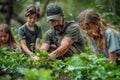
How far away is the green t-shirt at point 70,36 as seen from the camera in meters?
5.40

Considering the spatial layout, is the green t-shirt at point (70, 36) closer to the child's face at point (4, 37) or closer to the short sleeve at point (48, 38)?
the short sleeve at point (48, 38)

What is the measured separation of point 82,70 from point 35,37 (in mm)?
3226

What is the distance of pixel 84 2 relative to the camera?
1628cm

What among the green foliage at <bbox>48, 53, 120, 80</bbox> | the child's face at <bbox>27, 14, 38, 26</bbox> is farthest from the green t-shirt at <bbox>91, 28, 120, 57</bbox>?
Result: the child's face at <bbox>27, 14, 38, 26</bbox>

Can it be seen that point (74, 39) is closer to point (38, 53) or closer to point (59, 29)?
point (59, 29)

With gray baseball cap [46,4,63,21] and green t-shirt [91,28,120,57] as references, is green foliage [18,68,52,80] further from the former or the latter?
gray baseball cap [46,4,63,21]

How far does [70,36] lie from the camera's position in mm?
5363

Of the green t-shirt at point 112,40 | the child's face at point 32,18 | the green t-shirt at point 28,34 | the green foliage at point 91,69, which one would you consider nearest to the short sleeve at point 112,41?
the green t-shirt at point 112,40

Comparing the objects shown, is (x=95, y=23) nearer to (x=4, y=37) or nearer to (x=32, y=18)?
(x=32, y=18)

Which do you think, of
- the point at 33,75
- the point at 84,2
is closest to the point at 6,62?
the point at 33,75

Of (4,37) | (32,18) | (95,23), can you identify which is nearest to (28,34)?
(32,18)

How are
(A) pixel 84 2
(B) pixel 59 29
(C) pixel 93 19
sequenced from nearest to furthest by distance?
(C) pixel 93 19, (B) pixel 59 29, (A) pixel 84 2

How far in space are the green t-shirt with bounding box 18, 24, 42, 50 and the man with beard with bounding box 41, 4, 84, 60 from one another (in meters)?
0.68

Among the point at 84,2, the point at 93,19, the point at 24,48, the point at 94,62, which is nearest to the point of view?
the point at 94,62
